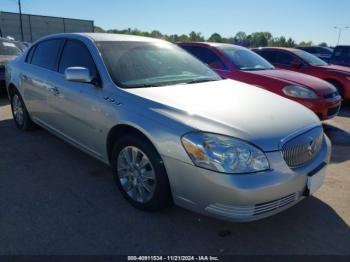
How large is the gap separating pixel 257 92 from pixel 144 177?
159 centimetres

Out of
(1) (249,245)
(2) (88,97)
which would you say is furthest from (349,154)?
(2) (88,97)

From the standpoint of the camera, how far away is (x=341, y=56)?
36.0 feet

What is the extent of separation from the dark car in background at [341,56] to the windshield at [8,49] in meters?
10.6

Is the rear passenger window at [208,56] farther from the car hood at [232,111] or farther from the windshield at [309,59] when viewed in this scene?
the windshield at [309,59]

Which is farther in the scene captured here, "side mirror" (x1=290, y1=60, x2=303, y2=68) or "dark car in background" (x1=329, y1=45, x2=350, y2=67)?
"dark car in background" (x1=329, y1=45, x2=350, y2=67)

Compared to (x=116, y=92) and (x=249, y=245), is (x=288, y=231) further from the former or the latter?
(x=116, y=92)

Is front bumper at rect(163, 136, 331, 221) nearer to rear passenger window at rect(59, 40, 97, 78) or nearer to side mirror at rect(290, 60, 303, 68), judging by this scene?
rear passenger window at rect(59, 40, 97, 78)

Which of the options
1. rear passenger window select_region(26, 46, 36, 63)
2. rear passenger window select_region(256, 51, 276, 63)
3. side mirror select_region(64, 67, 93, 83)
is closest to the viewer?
side mirror select_region(64, 67, 93, 83)

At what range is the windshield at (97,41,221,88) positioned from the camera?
316cm

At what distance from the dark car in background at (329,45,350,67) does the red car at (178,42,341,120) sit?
5804 mm

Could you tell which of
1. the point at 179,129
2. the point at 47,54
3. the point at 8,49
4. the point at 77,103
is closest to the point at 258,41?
the point at 8,49

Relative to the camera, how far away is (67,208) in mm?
2984

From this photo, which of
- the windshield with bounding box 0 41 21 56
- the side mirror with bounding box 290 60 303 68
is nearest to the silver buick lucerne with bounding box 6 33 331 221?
the side mirror with bounding box 290 60 303 68

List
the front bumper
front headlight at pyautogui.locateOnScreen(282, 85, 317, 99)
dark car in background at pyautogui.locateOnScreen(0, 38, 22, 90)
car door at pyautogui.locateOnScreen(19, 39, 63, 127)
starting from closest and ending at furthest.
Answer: the front bumper
car door at pyautogui.locateOnScreen(19, 39, 63, 127)
front headlight at pyautogui.locateOnScreen(282, 85, 317, 99)
dark car in background at pyautogui.locateOnScreen(0, 38, 22, 90)
